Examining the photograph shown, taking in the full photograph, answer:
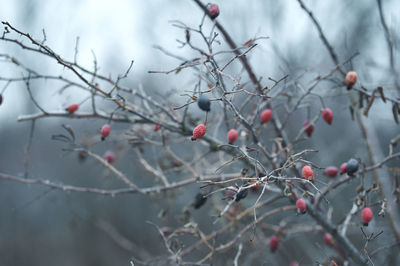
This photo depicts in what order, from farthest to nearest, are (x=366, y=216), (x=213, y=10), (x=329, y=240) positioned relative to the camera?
(x=329, y=240), (x=213, y=10), (x=366, y=216)

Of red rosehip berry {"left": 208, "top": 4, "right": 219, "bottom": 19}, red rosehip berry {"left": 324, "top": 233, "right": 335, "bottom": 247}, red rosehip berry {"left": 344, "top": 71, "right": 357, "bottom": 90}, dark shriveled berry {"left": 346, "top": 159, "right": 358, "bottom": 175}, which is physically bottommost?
red rosehip berry {"left": 324, "top": 233, "right": 335, "bottom": 247}

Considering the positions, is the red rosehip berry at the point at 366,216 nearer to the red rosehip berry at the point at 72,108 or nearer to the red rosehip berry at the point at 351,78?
the red rosehip berry at the point at 351,78

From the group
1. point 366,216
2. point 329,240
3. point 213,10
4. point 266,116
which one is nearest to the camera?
point 366,216

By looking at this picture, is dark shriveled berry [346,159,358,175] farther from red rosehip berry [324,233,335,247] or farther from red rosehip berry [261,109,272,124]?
red rosehip berry [324,233,335,247]

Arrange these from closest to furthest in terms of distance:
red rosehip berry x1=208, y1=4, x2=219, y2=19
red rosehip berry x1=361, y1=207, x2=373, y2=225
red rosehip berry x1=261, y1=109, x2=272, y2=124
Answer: red rosehip berry x1=361, y1=207, x2=373, y2=225 < red rosehip berry x1=208, y1=4, x2=219, y2=19 < red rosehip berry x1=261, y1=109, x2=272, y2=124

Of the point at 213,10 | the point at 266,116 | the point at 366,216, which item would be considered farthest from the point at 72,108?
the point at 366,216

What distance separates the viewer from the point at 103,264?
10352 mm

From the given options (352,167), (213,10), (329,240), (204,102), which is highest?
(213,10)

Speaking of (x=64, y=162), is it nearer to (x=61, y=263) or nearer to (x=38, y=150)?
(x=38, y=150)

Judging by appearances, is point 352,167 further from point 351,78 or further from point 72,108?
point 72,108

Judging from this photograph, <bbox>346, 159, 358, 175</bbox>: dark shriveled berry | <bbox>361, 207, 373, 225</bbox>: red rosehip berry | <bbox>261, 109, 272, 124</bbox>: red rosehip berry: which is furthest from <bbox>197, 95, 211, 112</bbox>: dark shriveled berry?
<bbox>361, 207, 373, 225</bbox>: red rosehip berry

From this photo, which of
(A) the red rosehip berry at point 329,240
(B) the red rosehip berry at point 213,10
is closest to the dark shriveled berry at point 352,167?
(A) the red rosehip berry at point 329,240

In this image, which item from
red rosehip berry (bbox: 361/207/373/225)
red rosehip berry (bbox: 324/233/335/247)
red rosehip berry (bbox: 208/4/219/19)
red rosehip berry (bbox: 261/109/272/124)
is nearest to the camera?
red rosehip berry (bbox: 361/207/373/225)

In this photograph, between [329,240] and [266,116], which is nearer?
[266,116]
